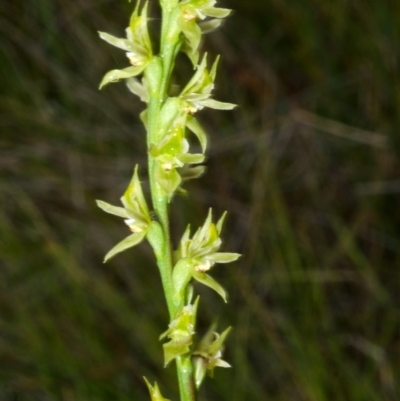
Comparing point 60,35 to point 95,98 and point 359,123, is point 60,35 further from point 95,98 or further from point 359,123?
point 359,123

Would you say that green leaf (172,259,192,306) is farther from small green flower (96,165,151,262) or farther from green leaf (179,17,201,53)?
green leaf (179,17,201,53)

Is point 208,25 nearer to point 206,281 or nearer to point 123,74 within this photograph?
point 123,74

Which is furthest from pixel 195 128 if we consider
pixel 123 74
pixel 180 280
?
pixel 180 280

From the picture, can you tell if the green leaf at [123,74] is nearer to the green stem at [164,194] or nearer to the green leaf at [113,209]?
the green stem at [164,194]

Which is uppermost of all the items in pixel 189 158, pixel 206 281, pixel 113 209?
pixel 189 158

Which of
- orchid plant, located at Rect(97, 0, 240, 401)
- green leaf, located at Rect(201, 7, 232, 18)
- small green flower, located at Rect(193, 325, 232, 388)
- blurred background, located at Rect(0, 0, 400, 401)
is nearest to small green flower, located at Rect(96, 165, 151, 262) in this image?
orchid plant, located at Rect(97, 0, 240, 401)
